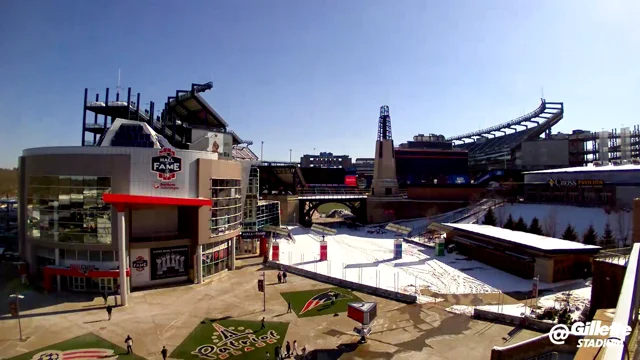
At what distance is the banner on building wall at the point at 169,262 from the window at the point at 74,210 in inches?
161

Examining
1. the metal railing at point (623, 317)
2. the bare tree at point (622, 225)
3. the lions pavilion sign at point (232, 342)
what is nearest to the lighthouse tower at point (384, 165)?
the bare tree at point (622, 225)

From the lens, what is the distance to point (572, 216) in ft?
168

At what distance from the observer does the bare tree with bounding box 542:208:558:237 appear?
4862 centimetres

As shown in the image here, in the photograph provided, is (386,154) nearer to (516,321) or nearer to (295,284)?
(295,284)

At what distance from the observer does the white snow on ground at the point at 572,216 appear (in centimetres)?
4566

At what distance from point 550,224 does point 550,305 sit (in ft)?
83.1

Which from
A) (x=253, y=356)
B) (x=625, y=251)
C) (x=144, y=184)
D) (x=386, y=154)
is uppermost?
(x=386, y=154)

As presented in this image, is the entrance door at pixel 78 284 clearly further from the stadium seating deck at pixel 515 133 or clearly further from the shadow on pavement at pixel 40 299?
the stadium seating deck at pixel 515 133

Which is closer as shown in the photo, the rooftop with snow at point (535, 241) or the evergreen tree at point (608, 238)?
the rooftop with snow at point (535, 241)

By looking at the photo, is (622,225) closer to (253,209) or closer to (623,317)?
(253,209)

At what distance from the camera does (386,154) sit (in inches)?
3211

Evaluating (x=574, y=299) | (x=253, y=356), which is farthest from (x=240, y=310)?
(x=574, y=299)

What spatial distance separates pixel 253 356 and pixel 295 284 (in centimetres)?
1335

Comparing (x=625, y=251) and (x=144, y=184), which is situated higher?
(x=144, y=184)
